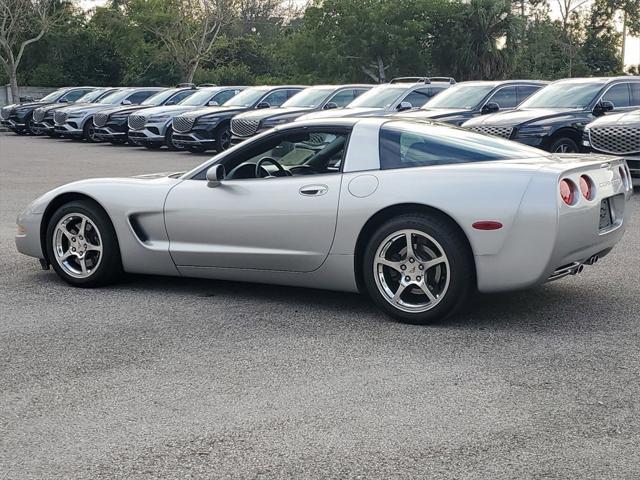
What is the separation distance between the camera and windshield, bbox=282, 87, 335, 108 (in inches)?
862

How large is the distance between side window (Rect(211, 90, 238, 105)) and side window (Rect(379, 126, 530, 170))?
19.6m

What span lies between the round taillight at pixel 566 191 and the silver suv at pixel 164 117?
18.5 metres

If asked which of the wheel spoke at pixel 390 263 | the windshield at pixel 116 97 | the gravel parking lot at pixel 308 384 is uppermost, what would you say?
the windshield at pixel 116 97

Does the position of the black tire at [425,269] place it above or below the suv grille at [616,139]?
below

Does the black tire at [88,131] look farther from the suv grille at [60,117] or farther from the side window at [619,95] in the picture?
the side window at [619,95]

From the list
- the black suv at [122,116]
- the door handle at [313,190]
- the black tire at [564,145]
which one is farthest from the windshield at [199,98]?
the door handle at [313,190]

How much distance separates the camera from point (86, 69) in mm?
55344

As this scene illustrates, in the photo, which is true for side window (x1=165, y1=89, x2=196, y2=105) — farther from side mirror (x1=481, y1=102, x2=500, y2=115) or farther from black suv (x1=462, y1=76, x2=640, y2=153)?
black suv (x1=462, y1=76, x2=640, y2=153)

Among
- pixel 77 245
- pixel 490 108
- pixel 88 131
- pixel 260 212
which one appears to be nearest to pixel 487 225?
pixel 260 212

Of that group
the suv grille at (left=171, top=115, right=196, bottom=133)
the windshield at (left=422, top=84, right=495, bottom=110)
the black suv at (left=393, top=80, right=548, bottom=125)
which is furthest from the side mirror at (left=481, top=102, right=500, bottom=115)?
the suv grille at (left=171, top=115, right=196, bottom=133)

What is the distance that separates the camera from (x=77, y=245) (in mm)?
7410

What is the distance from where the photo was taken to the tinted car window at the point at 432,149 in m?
6.33

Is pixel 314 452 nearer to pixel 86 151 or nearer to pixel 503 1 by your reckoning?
pixel 86 151

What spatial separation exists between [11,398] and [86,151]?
21091 millimetres
